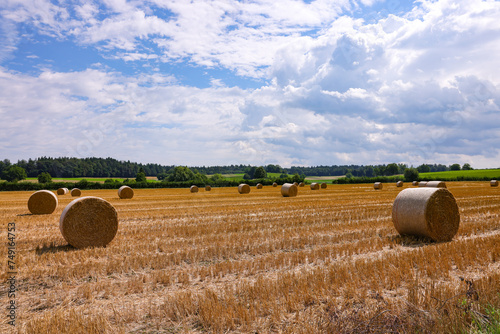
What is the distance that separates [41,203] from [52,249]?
13.0 metres

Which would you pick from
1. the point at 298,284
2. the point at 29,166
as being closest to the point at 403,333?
the point at 298,284

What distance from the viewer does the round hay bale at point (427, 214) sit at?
35.0 feet

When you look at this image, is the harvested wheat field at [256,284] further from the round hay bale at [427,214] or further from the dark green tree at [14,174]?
the dark green tree at [14,174]

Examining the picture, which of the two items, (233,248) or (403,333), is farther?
(233,248)

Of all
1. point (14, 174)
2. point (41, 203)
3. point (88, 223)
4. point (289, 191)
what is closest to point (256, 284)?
point (88, 223)

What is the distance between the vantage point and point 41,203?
21.2 meters

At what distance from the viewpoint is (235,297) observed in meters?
5.79

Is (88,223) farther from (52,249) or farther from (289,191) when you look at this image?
(289,191)

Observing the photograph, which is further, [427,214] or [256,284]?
[427,214]

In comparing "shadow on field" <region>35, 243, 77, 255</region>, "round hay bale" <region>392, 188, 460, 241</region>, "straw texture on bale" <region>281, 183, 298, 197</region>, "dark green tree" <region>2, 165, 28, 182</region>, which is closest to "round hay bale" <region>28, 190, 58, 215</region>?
"shadow on field" <region>35, 243, 77, 255</region>

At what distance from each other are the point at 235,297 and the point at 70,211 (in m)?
7.34

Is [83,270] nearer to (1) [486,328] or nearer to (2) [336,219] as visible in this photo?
(1) [486,328]

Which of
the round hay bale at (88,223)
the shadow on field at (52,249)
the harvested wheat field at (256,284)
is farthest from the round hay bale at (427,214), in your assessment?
the shadow on field at (52,249)

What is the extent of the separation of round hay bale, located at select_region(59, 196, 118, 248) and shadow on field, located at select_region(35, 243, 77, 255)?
0.22 metres
